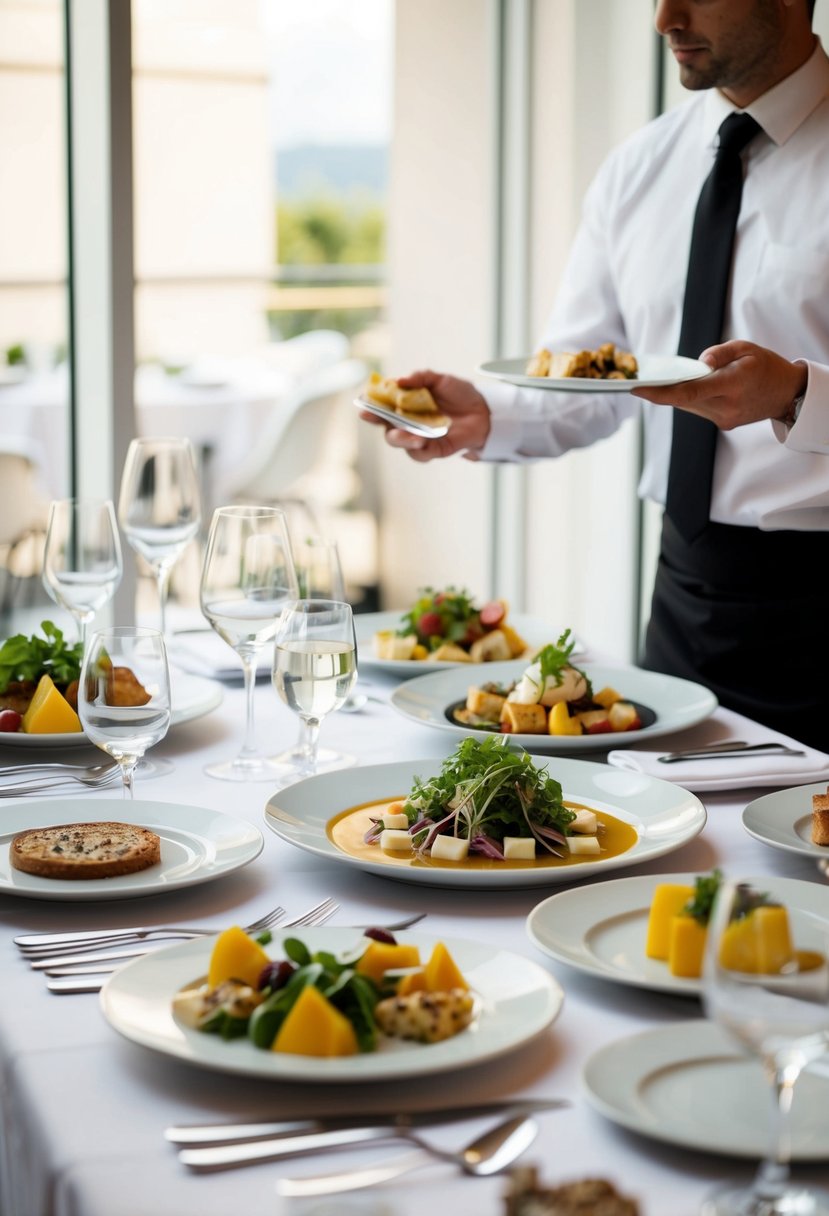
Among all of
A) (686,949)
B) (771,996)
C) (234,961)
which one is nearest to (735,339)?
(686,949)

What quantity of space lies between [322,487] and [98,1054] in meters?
6.71

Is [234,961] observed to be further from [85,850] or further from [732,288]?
[732,288]

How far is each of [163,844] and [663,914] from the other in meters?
0.50

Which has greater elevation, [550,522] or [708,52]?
[708,52]

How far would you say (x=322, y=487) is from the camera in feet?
24.9

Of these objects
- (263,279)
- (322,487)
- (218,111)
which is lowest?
(322,487)

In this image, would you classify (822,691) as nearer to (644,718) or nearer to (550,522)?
(644,718)

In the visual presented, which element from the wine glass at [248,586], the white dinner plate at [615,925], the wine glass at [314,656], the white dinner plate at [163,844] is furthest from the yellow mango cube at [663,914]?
the wine glass at [248,586]

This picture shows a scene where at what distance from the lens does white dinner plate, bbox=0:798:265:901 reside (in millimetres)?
1176

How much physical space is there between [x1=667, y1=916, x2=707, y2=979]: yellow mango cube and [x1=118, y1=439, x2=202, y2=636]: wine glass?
3.77ft

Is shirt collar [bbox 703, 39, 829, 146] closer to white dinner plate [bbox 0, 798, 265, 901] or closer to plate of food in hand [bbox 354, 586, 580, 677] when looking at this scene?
plate of food in hand [bbox 354, 586, 580, 677]

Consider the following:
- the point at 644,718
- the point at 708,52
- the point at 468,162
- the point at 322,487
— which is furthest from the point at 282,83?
the point at 644,718

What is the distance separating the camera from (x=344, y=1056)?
0.87 m

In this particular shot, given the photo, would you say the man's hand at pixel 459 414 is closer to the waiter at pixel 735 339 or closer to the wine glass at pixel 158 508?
the waiter at pixel 735 339
